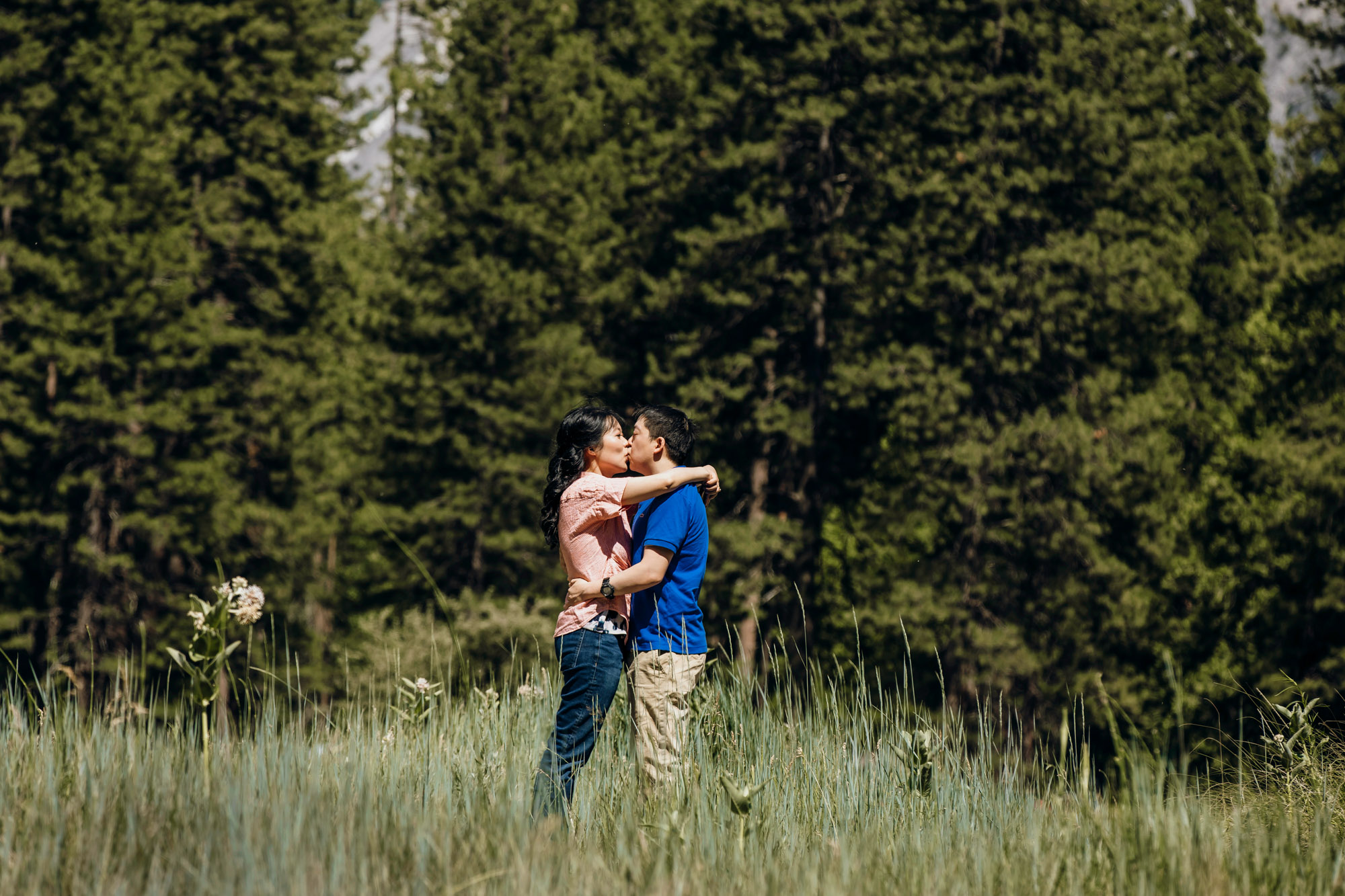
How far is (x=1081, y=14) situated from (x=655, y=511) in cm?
1956

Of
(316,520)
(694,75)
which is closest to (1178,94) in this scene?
(694,75)

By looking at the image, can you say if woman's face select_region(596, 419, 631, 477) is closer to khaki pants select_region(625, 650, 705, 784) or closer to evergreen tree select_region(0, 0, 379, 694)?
khaki pants select_region(625, 650, 705, 784)

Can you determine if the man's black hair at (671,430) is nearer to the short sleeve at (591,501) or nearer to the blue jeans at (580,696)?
the short sleeve at (591,501)

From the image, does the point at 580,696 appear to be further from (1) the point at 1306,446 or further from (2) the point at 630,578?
(1) the point at 1306,446

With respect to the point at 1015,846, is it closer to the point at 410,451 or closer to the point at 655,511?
the point at 655,511

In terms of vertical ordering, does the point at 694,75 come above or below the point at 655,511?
above

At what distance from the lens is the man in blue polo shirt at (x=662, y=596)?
4.28 metres

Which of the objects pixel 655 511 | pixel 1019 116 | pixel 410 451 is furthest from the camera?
pixel 410 451

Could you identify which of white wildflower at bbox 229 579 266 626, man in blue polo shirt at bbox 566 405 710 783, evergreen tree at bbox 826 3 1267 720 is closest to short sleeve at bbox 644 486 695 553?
man in blue polo shirt at bbox 566 405 710 783

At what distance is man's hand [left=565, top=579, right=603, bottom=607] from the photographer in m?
4.28

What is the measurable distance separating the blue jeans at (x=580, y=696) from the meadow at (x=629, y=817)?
12 cm

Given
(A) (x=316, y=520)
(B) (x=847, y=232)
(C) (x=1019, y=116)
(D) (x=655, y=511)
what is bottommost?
(A) (x=316, y=520)

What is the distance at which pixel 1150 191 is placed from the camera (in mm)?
20547

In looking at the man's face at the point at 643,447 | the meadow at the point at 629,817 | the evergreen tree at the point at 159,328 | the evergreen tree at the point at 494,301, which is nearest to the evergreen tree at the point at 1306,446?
the evergreen tree at the point at 494,301
